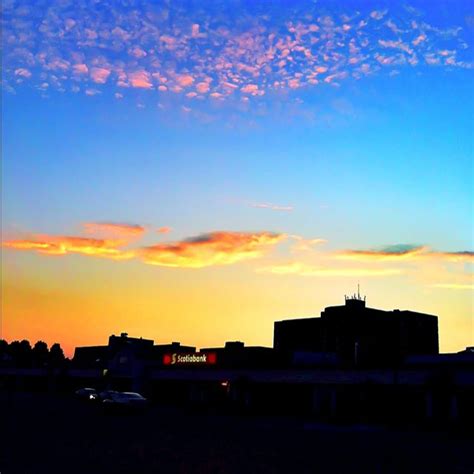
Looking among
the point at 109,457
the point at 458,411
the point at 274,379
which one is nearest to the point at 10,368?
the point at 274,379

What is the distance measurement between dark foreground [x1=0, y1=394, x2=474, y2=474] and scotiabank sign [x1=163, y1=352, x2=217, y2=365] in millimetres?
30709

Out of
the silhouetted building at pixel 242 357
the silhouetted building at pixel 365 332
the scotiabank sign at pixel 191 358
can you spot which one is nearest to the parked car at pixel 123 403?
the silhouetted building at pixel 242 357

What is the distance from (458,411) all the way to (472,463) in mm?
28265

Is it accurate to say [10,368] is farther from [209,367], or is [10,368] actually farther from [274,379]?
[274,379]

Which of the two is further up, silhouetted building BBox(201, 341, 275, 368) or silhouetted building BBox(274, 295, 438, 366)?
silhouetted building BBox(274, 295, 438, 366)

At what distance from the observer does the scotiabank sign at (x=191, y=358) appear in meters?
71.8

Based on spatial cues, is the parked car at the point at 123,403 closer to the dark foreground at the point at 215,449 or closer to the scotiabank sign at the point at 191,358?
the dark foreground at the point at 215,449

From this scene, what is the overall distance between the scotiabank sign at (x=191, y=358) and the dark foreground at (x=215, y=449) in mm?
30709

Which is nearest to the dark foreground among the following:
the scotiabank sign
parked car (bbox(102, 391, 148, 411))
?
parked car (bbox(102, 391, 148, 411))

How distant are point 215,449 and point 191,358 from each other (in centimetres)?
4804

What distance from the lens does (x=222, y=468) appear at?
21000mm

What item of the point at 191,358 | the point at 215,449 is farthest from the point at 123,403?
the point at 191,358

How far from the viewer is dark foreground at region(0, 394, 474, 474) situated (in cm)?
2123

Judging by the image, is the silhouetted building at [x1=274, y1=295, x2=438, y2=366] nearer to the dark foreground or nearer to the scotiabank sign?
the scotiabank sign
